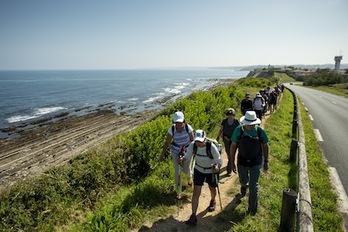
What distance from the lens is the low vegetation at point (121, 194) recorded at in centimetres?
554

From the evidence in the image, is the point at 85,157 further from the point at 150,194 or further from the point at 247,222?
the point at 247,222

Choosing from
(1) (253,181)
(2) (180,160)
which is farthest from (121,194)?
(1) (253,181)

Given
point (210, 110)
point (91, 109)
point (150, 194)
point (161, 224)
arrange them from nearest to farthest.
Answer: point (161, 224)
point (150, 194)
point (210, 110)
point (91, 109)

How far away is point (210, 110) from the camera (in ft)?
49.5

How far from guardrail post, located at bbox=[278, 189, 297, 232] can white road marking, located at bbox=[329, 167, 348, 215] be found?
2.81 m

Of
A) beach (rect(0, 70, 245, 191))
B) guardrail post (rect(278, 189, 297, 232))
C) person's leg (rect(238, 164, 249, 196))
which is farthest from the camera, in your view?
beach (rect(0, 70, 245, 191))

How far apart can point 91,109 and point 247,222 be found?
3996 centimetres

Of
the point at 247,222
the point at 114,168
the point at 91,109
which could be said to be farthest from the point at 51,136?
the point at 247,222

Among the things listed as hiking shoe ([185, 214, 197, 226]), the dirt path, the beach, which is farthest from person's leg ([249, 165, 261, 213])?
the dirt path

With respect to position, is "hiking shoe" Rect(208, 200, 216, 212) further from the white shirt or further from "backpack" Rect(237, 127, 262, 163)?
"backpack" Rect(237, 127, 262, 163)

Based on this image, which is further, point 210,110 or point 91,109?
point 91,109

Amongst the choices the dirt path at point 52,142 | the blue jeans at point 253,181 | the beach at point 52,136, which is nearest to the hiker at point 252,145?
the blue jeans at point 253,181

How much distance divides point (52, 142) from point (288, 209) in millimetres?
23100

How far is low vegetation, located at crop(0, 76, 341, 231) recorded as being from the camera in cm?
554
